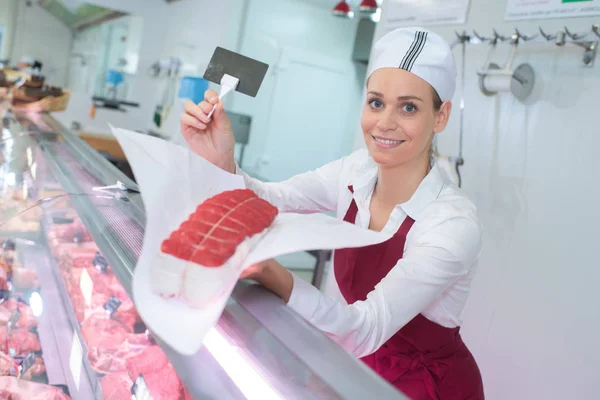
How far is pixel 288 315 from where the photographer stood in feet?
2.89

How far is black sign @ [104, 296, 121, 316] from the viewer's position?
4.58ft

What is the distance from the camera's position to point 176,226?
3.08 ft

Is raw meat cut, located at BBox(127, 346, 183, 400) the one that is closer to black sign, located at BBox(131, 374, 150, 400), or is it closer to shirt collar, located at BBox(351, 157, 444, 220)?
black sign, located at BBox(131, 374, 150, 400)

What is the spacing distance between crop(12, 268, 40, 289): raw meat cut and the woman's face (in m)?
1.12

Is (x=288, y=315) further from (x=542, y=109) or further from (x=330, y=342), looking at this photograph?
(x=542, y=109)

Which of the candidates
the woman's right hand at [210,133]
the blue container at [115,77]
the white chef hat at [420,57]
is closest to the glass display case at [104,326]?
the woman's right hand at [210,133]

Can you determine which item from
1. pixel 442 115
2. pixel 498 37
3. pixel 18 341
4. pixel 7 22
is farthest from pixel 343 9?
pixel 7 22

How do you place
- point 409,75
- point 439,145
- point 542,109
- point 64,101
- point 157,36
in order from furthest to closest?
point 157,36 → point 64,101 → point 439,145 → point 542,109 → point 409,75

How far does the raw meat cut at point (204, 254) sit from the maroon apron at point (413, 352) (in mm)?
666

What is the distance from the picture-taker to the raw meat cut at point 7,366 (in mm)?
1398

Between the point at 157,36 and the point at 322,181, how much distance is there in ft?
19.0

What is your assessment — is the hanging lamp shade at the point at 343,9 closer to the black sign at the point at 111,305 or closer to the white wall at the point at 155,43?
the white wall at the point at 155,43

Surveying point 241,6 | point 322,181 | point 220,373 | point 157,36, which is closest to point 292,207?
point 322,181

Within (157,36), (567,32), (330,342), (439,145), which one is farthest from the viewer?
(157,36)
